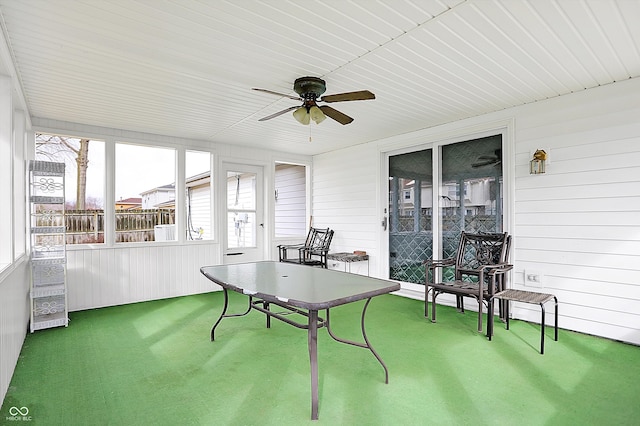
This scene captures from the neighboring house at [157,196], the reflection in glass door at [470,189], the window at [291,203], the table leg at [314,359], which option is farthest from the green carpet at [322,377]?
the window at [291,203]

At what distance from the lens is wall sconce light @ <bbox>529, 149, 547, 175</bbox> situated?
3.75 meters

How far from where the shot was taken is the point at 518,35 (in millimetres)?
2480

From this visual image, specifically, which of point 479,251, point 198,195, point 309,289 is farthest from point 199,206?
point 479,251

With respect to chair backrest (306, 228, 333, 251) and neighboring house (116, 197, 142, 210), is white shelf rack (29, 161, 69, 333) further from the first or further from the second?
chair backrest (306, 228, 333, 251)

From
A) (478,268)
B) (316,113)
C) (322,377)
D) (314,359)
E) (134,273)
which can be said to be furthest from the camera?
(134,273)

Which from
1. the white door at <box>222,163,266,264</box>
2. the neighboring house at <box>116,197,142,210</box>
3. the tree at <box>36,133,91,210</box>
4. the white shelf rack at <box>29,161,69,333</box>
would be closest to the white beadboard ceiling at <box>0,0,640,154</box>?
the tree at <box>36,133,91,210</box>

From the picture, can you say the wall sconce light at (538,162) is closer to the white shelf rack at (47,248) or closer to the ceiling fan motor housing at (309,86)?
the ceiling fan motor housing at (309,86)

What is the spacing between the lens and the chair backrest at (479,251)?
3.95m

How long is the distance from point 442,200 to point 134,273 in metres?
4.52

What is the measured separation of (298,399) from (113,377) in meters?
1.47

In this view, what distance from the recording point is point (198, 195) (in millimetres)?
5816

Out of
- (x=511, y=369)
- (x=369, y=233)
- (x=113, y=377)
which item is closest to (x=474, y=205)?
(x=369, y=233)

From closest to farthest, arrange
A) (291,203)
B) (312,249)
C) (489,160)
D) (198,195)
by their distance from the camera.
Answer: (489,160), (198,195), (312,249), (291,203)

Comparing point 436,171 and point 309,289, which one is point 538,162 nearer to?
point 436,171
